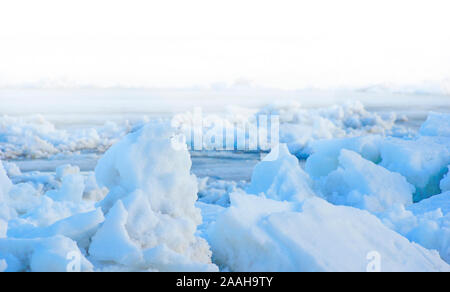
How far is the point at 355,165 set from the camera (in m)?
7.65

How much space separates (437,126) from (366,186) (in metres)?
3.13

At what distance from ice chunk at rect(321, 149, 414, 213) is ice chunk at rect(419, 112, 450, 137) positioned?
248cm

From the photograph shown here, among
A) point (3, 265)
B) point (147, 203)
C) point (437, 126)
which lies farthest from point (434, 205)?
point (3, 265)

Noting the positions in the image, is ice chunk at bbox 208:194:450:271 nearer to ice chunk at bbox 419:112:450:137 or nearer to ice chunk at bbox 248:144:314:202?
ice chunk at bbox 248:144:314:202

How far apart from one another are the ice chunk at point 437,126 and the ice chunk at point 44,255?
26.0 ft

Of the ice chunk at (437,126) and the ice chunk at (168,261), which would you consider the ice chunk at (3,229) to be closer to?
the ice chunk at (168,261)

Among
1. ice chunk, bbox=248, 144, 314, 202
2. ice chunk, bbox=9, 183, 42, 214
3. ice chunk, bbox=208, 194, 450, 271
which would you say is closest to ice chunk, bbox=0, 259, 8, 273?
ice chunk, bbox=208, 194, 450, 271

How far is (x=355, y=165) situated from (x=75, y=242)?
16.4 ft

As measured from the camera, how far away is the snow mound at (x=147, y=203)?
3.42 m

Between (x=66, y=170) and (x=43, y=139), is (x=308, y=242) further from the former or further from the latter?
(x=43, y=139)

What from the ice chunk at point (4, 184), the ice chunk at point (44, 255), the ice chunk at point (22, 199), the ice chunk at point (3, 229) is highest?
the ice chunk at point (44, 255)

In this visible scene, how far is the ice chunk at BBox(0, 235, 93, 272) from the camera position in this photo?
321 centimetres

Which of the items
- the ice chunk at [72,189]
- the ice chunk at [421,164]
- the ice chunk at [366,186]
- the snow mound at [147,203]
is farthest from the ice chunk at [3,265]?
the ice chunk at [421,164]

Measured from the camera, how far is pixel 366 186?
7484 millimetres
